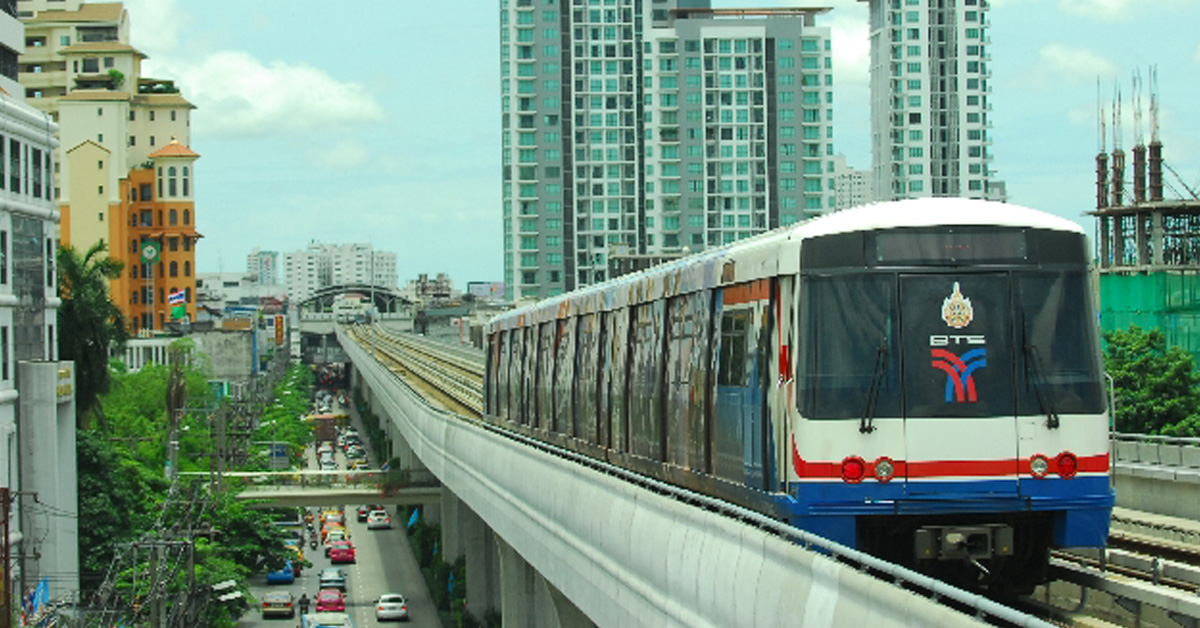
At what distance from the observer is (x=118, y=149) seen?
122m

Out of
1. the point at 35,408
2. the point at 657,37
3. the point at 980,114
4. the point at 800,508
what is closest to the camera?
the point at 800,508

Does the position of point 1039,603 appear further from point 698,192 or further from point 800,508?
point 698,192

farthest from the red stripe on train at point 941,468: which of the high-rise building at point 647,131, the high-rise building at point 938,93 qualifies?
the high-rise building at point 938,93

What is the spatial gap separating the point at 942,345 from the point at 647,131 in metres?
117

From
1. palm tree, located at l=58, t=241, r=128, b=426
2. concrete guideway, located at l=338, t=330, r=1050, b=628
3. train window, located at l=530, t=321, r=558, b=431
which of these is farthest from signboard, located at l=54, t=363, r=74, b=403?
train window, located at l=530, t=321, r=558, b=431

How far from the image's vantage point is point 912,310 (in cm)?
1294

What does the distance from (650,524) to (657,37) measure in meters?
114

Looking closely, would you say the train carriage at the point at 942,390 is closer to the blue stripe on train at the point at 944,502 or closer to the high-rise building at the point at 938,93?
the blue stripe on train at the point at 944,502

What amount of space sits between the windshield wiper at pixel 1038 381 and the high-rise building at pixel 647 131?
113291 mm

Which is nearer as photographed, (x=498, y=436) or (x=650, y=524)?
(x=650, y=524)

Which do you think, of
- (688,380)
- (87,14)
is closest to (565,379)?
(688,380)

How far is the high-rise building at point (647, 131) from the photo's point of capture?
12788cm

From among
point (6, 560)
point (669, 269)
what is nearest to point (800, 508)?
point (669, 269)

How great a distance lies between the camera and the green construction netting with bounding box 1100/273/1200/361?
52.8 meters
